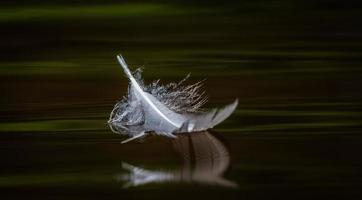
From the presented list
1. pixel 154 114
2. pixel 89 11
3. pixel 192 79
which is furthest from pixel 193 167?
pixel 89 11

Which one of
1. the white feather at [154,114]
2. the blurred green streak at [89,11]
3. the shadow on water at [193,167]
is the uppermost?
the blurred green streak at [89,11]

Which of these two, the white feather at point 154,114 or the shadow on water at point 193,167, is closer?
the shadow on water at point 193,167

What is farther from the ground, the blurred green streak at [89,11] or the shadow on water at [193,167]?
the blurred green streak at [89,11]

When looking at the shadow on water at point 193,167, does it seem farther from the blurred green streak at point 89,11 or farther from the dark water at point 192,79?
the blurred green streak at point 89,11

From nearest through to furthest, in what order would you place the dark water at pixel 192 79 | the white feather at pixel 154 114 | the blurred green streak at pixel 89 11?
the dark water at pixel 192 79 → the white feather at pixel 154 114 → the blurred green streak at pixel 89 11

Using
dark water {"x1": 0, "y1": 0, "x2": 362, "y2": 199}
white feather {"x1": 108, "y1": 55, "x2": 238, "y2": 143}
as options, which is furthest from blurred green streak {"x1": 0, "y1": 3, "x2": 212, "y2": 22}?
white feather {"x1": 108, "y1": 55, "x2": 238, "y2": 143}

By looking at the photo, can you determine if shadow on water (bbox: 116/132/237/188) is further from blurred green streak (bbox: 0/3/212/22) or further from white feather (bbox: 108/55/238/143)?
blurred green streak (bbox: 0/3/212/22)

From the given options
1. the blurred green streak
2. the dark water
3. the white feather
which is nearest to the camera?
the dark water

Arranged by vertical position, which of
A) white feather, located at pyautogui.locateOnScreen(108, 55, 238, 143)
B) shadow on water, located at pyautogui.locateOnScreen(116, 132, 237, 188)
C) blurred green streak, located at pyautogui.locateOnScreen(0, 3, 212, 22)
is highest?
blurred green streak, located at pyautogui.locateOnScreen(0, 3, 212, 22)

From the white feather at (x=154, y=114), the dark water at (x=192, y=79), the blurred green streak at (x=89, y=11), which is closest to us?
the dark water at (x=192, y=79)

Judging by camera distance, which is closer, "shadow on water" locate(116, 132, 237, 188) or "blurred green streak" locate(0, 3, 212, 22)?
"shadow on water" locate(116, 132, 237, 188)

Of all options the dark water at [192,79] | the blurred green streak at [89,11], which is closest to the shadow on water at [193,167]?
the dark water at [192,79]
